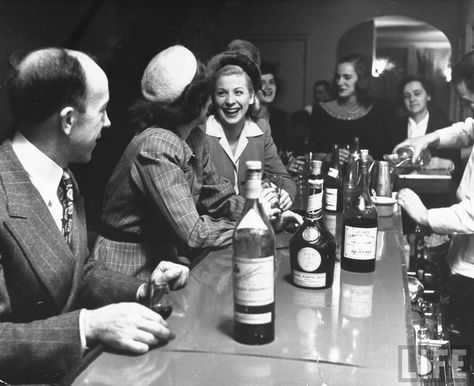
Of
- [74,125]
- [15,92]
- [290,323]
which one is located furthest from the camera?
[74,125]

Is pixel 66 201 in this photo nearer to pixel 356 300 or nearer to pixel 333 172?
pixel 356 300

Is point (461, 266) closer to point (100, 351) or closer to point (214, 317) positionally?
point (214, 317)

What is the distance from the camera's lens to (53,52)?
49.1 inches

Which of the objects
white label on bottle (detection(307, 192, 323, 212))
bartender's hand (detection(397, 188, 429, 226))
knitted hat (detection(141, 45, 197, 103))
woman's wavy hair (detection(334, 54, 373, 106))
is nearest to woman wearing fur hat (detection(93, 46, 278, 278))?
knitted hat (detection(141, 45, 197, 103))

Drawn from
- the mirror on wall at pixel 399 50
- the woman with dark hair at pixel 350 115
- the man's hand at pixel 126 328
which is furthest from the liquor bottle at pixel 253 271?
the mirror on wall at pixel 399 50

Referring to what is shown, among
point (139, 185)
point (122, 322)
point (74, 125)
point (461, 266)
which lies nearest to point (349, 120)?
point (461, 266)

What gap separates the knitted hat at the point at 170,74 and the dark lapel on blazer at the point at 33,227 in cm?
72

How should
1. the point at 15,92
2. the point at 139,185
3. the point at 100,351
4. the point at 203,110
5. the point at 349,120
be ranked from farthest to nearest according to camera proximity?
the point at 349,120 < the point at 203,110 < the point at 139,185 < the point at 15,92 < the point at 100,351

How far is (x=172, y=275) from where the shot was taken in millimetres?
1288

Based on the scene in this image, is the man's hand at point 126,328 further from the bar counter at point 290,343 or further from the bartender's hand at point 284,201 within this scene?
the bartender's hand at point 284,201

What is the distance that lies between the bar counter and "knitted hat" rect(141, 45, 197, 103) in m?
0.74

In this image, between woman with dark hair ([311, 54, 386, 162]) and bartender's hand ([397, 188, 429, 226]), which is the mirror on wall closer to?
woman with dark hair ([311, 54, 386, 162])

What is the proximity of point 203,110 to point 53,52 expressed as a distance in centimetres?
79

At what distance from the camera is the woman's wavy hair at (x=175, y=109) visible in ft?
6.18
